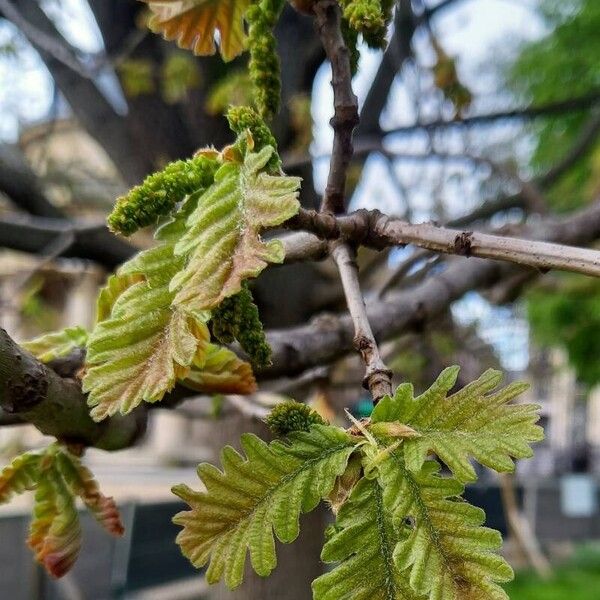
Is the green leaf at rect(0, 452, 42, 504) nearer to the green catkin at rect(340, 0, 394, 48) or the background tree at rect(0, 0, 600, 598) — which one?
the green catkin at rect(340, 0, 394, 48)

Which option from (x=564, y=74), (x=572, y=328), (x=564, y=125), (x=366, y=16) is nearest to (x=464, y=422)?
(x=366, y=16)

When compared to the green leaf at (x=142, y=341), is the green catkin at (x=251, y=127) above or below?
above

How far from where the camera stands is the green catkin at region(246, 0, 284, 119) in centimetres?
64

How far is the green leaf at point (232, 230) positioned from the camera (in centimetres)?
46

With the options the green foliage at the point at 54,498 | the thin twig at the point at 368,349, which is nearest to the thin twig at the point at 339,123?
the thin twig at the point at 368,349

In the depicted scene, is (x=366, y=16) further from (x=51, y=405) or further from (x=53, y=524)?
(x=53, y=524)

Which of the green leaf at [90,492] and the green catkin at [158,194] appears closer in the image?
the green catkin at [158,194]

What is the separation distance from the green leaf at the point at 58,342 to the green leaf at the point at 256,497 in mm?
298

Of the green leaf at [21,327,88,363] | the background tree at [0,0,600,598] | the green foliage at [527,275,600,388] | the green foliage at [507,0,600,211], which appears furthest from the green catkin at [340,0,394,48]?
the green foliage at [527,275,600,388]

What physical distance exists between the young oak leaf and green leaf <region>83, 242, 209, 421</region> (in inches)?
10.1

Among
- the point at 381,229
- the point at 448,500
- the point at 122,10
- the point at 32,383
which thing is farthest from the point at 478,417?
the point at 122,10

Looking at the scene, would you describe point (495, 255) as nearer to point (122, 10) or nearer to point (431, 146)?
point (431, 146)

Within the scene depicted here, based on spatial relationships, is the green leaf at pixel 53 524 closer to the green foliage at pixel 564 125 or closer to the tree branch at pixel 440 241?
the tree branch at pixel 440 241

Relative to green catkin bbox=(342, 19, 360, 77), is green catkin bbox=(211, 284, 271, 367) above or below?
below
